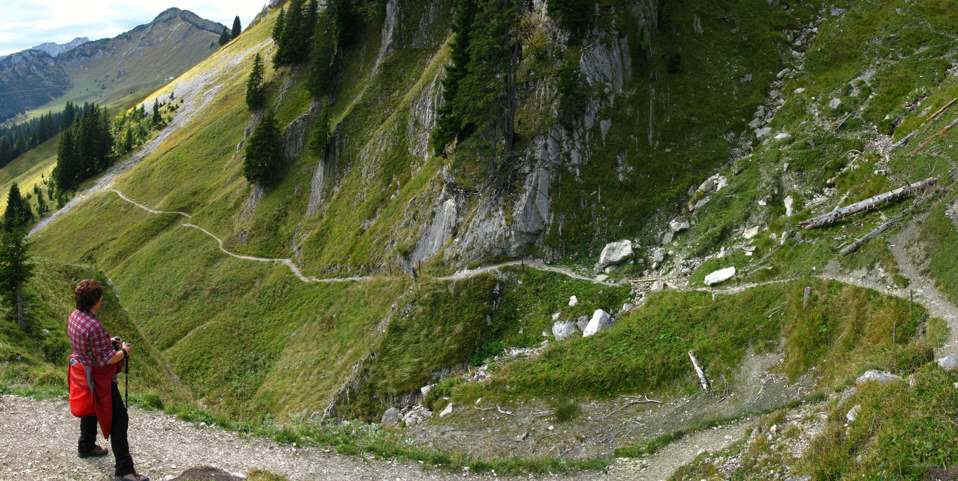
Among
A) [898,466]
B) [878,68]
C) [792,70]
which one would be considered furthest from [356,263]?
[898,466]

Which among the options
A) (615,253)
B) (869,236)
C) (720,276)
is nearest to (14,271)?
(615,253)

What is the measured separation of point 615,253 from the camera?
4028cm

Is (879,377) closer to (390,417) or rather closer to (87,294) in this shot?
(87,294)

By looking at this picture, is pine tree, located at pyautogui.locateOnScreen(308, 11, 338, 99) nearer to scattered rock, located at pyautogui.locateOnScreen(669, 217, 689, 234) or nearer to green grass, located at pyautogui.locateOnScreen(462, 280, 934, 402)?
scattered rock, located at pyautogui.locateOnScreen(669, 217, 689, 234)

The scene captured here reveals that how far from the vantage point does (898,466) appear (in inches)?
467

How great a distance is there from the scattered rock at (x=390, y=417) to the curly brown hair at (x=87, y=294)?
89.8 ft

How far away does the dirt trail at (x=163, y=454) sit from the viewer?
13383 mm

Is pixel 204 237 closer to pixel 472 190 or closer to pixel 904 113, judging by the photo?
pixel 472 190

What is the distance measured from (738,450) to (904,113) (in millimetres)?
29253

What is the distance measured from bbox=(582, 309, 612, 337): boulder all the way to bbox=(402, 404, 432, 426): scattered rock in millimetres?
10712

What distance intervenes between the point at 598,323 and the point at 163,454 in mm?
25098

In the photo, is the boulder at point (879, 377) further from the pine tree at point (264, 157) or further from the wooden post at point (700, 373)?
the pine tree at point (264, 157)

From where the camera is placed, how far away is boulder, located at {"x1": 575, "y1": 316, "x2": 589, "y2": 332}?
3659cm

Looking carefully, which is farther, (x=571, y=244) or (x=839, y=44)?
(x=839, y=44)
